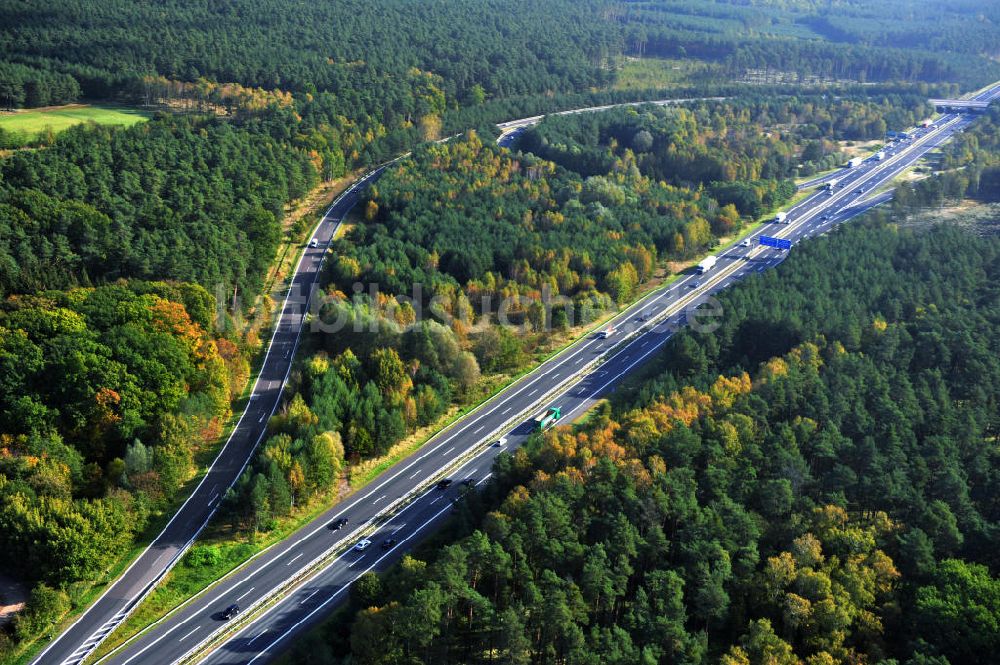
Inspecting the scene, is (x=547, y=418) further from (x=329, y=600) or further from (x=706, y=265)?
(x=706, y=265)

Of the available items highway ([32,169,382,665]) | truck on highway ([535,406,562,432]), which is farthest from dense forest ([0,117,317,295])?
truck on highway ([535,406,562,432])

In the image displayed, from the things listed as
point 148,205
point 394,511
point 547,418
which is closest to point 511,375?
point 547,418

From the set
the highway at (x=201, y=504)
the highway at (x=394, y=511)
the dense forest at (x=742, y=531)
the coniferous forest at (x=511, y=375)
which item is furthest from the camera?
the highway at (x=394, y=511)

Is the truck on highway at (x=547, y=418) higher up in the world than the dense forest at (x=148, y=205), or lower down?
lower down

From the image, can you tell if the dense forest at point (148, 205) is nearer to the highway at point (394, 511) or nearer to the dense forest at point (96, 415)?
the dense forest at point (96, 415)

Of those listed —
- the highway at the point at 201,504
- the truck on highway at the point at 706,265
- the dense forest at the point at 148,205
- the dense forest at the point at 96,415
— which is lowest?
the truck on highway at the point at 706,265

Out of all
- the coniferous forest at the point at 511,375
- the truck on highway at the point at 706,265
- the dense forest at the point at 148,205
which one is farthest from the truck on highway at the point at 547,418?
the truck on highway at the point at 706,265

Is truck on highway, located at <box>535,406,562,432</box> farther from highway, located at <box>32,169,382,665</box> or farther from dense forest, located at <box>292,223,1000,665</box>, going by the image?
highway, located at <box>32,169,382,665</box>
